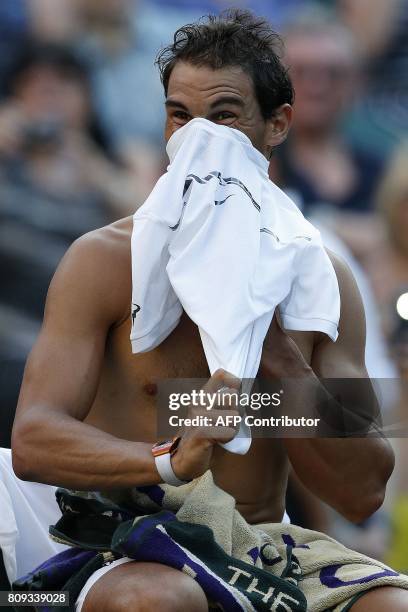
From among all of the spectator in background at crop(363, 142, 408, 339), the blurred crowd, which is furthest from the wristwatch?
the spectator in background at crop(363, 142, 408, 339)

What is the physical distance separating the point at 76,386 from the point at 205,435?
42cm

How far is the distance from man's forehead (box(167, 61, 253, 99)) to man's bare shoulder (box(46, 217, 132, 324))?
421mm

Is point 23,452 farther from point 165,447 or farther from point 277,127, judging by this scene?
point 277,127

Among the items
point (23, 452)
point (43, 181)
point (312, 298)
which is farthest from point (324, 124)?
point (23, 452)

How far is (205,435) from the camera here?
2393 mm

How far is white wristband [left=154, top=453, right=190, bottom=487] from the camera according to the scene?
8.14 ft

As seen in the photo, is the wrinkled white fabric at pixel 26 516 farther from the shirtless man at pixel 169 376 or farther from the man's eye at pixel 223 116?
the man's eye at pixel 223 116

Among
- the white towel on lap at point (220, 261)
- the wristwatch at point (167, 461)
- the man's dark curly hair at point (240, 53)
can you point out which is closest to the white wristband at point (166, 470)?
the wristwatch at point (167, 461)

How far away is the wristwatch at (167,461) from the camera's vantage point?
248 centimetres

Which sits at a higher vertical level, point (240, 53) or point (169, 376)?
point (240, 53)

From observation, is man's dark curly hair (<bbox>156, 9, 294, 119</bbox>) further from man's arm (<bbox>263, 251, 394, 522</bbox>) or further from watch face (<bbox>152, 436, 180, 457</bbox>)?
watch face (<bbox>152, 436, 180, 457</bbox>)

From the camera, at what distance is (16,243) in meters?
4.82

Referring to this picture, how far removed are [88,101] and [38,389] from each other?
8.10 feet

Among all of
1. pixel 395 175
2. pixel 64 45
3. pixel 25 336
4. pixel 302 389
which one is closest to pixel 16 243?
pixel 25 336
